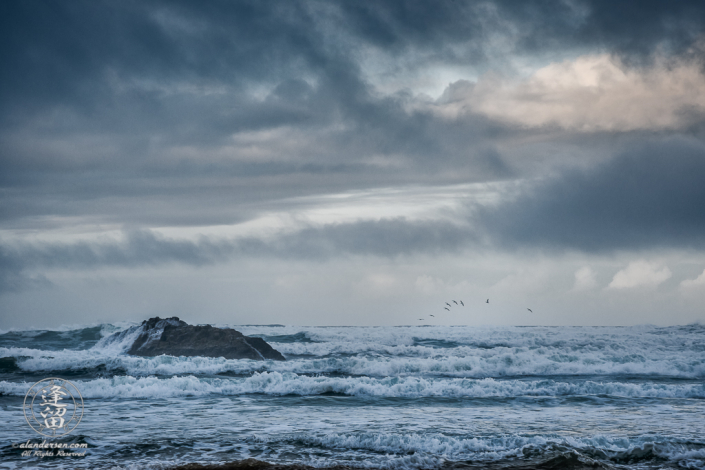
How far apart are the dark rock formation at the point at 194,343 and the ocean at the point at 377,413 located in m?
3.34

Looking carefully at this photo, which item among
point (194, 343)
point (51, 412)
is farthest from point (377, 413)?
point (194, 343)

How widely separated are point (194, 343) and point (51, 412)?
14.7m

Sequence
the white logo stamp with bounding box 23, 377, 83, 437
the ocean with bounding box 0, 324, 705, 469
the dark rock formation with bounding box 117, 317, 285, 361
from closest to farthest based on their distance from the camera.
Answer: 1. the ocean with bounding box 0, 324, 705, 469
2. the white logo stamp with bounding box 23, 377, 83, 437
3. the dark rock formation with bounding box 117, 317, 285, 361

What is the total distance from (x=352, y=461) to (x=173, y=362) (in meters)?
17.2

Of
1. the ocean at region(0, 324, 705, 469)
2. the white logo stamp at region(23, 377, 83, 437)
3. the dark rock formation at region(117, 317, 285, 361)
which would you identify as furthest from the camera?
the dark rock formation at region(117, 317, 285, 361)

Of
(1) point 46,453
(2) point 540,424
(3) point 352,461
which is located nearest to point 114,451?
(1) point 46,453

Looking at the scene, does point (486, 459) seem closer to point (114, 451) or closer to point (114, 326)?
point (114, 451)

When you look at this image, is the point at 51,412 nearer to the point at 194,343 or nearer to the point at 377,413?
the point at 377,413

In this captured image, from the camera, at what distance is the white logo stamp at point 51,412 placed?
12.4 m

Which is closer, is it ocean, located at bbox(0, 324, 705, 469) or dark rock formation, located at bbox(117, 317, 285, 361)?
ocean, located at bbox(0, 324, 705, 469)

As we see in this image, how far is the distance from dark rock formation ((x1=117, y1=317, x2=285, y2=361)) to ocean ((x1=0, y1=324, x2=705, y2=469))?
3340 millimetres

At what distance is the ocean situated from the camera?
404 inches

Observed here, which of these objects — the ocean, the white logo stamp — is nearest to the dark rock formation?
the ocean

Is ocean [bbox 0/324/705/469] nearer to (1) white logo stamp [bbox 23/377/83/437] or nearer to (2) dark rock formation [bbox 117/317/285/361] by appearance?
(1) white logo stamp [bbox 23/377/83/437]
